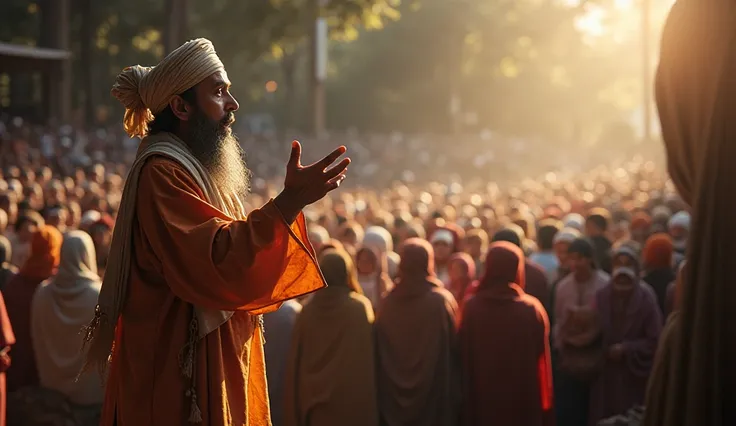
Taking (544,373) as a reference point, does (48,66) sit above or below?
above

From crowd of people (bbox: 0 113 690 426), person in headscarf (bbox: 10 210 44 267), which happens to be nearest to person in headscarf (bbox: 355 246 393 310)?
crowd of people (bbox: 0 113 690 426)

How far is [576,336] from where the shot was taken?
848cm

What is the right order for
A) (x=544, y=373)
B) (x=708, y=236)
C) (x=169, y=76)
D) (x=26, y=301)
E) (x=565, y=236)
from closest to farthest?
1. (x=708, y=236)
2. (x=169, y=76)
3. (x=544, y=373)
4. (x=26, y=301)
5. (x=565, y=236)

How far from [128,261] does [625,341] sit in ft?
17.2

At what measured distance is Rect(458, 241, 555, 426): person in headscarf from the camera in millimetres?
7527

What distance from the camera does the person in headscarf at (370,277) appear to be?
31.9 feet

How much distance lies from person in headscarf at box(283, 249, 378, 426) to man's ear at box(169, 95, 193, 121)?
3.35m

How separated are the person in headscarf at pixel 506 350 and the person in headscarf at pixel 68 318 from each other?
254 centimetres

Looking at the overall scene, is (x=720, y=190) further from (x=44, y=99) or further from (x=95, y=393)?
(x=44, y=99)

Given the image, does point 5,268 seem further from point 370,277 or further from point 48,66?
point 48,66

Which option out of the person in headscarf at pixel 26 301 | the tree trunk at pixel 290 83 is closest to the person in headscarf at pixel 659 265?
the person in headscarf at pixel 26 301

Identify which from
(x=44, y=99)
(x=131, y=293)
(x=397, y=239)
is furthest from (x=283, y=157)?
(x=131, y=293)

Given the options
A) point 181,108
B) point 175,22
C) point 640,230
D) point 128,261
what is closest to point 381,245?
point 640,230

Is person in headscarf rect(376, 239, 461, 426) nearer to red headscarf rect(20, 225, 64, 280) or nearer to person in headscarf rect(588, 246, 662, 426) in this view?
person in headscarf rect(588, 246, 662, 426)
